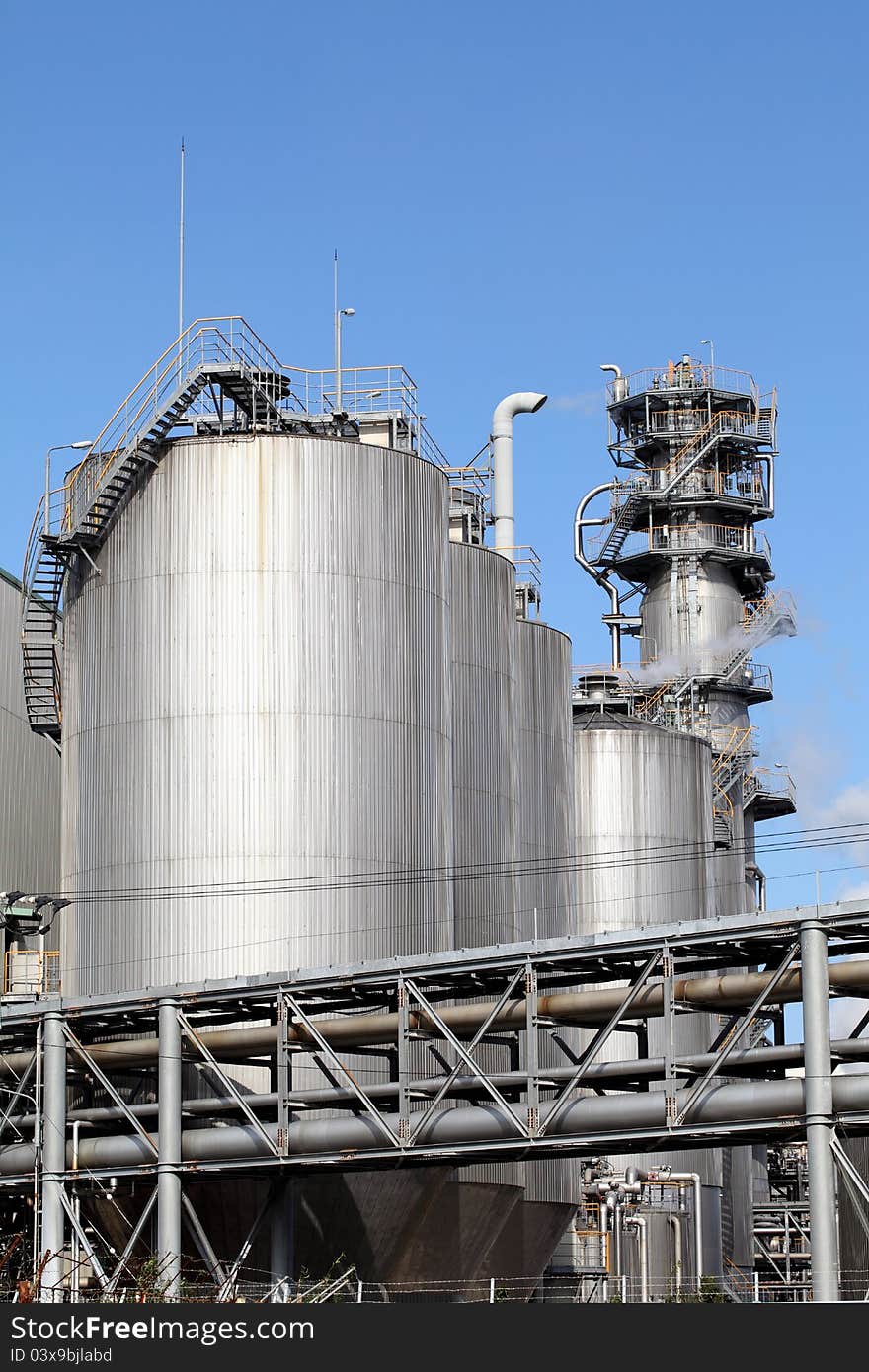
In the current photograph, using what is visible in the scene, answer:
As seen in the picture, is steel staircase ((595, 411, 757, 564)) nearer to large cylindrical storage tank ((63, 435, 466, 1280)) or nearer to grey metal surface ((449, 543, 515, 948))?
grey metal surface ((449, 543, 515, 948))

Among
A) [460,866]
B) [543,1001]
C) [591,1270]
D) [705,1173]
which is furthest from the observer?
[705,1173]

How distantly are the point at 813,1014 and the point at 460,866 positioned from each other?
14608mm

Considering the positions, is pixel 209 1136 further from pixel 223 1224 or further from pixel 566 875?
pixel 566 875

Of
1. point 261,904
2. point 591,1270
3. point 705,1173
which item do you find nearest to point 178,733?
→ point 261,904

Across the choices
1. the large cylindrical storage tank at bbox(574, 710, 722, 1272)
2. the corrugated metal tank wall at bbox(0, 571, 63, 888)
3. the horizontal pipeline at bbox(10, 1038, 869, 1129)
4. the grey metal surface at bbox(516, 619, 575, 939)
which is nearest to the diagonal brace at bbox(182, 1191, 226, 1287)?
the horizontal pipeline at bbox(10, 1038, 869, 1129)

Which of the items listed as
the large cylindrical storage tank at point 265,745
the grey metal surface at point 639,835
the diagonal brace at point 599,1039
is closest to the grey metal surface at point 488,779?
the large cylindrical storage tank at point 265,745

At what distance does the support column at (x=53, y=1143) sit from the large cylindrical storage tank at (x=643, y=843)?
25.8 m

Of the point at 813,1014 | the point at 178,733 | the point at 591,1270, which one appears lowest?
the point at 591,1270

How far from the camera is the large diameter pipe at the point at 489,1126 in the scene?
32.0 meters

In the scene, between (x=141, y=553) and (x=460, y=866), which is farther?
(x=460, y=866)

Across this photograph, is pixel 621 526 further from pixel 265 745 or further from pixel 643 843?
pixel 265 745

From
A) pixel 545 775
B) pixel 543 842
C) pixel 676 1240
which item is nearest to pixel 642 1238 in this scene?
pixel 676 1240

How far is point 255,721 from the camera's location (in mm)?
40250

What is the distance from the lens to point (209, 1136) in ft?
120
